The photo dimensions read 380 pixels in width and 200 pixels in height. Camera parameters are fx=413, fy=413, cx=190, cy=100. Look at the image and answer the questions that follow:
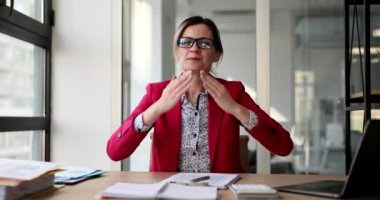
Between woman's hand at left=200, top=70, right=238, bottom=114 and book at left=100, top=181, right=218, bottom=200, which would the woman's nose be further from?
book at left=100, top=181, right=218, bottom=200

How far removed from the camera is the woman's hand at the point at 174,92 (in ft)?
5.58

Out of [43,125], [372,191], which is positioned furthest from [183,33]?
[43,125]

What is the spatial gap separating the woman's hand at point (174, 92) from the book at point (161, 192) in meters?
0.58

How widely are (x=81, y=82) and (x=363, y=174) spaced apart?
215 centimetres

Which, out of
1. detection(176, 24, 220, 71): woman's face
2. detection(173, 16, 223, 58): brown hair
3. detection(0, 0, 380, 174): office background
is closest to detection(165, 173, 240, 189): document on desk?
detection(176, 24, 220, 71): woman's face

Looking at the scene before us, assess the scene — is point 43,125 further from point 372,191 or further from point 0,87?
point 372,191

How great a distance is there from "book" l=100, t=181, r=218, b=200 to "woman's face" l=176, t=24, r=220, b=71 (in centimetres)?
78

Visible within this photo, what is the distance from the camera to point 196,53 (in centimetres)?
182

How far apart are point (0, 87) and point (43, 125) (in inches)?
20.9

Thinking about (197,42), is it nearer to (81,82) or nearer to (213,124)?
(213,124)

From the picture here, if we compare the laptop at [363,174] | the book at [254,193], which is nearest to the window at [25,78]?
the book at [254,193]

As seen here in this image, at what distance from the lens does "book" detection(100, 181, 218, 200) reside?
3.30 ft

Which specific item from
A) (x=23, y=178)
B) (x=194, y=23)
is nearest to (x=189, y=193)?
(x=23, y=178)

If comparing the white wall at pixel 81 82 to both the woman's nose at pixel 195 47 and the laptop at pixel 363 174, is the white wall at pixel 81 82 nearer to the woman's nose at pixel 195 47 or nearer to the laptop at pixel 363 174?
the woman's nose at pixel 195 47
